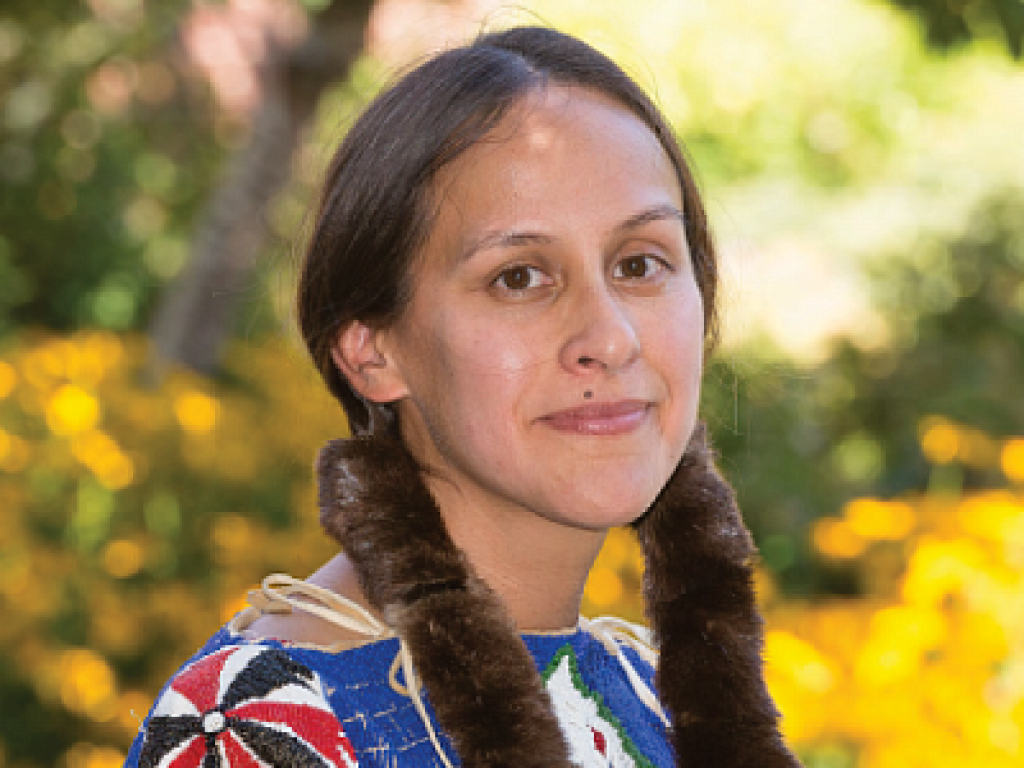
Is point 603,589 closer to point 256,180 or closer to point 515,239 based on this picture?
point 515,239

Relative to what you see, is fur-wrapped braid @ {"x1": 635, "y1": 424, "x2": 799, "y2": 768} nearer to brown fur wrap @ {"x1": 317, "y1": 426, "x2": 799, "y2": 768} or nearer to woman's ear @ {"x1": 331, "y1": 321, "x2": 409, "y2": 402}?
brown fur wrap @ {"x1": 317, "y1": 426, "x2": 799, "y2": 768}

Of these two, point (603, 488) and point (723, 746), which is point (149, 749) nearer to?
point (603, 488)

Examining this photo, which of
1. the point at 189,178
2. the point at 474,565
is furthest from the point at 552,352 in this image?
the point at 189,178

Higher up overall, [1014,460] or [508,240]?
[1014,460]

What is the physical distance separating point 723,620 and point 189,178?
344 inches

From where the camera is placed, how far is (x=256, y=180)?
606cm

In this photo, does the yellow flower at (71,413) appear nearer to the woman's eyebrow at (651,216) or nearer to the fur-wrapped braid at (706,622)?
the fur-wrapped braid at (706,622)

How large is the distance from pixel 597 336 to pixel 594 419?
0.11 meters

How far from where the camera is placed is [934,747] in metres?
3.74

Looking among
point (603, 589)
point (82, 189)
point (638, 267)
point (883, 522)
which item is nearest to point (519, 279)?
point (638, 267)

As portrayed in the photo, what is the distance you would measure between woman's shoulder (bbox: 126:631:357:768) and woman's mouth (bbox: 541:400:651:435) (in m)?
0.44

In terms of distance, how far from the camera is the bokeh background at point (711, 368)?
3.98 metres

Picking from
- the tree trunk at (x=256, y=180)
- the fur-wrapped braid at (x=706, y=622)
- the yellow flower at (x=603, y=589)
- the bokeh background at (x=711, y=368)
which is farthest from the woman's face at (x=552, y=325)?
the tree trunk at (x=256, y=180)

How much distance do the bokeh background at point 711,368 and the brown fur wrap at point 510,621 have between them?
41 cm
